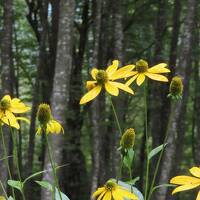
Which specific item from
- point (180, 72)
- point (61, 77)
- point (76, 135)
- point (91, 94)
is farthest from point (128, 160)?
point (76, 135)

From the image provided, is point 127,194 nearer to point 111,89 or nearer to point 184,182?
point 184,182

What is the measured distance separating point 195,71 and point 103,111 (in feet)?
14.6

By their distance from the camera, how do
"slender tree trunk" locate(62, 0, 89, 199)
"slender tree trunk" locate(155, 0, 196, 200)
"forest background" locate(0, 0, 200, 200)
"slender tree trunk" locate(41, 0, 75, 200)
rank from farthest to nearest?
"slender tree trunk" locate(62, 0, 89, 199), "forest background" locate(0, 0, 200, 200), "slender tree trunk" locate(155, 0, 196, 200), "slender tree trunk" locate(41, 0, 75, 200)

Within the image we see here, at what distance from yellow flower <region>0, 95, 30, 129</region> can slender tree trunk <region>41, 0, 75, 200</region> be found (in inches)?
243

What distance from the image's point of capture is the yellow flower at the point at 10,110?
1.72m

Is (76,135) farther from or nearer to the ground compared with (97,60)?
nearer to the ground

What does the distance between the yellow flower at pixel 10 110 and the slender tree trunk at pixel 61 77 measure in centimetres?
617

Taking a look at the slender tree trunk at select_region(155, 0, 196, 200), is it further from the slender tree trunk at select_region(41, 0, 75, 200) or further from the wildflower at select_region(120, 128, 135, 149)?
the wildflower at select_region(120, 128, 135, 149)

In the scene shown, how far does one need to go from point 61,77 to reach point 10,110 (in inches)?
253

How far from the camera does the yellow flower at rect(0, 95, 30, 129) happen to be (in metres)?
1.72

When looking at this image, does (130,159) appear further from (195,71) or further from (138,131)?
(138,131)

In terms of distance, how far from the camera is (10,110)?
1761 millimetres

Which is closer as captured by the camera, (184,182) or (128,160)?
(184,182)

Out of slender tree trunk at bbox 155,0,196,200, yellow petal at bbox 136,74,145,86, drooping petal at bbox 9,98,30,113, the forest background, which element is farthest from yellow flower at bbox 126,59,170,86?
the forest background
